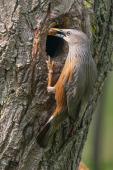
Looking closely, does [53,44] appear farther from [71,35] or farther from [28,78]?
[28,78]

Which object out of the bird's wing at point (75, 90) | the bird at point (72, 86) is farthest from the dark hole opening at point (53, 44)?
the bird's wing at point (75, 90)

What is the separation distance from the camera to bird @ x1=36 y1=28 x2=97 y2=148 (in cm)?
262

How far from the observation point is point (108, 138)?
8.34 metres

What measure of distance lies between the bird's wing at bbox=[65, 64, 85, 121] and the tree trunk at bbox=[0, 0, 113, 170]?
219mm

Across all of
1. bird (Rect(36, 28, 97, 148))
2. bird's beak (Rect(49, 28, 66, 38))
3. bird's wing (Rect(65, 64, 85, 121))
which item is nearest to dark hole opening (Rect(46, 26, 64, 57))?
bird's beak (Rect(49, 28, 66, 38))

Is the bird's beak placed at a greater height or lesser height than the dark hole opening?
greater

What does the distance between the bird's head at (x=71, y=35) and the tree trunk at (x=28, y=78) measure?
89 mm

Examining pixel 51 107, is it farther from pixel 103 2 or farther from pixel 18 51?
pixel 103 2

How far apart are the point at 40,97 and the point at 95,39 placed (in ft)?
3.62

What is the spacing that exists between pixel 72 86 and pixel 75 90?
6 centimetres

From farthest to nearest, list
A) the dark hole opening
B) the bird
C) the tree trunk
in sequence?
1. the dark hole opening
2. the bird
3. the tree trunk

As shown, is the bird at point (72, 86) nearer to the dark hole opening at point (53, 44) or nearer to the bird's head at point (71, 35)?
the bird's head at point (71, 35)

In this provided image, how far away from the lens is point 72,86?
2656 mm

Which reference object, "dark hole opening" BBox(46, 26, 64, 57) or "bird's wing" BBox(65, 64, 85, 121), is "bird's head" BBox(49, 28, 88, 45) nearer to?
"bird's wing" BBox(65, 64, 85, 121)
